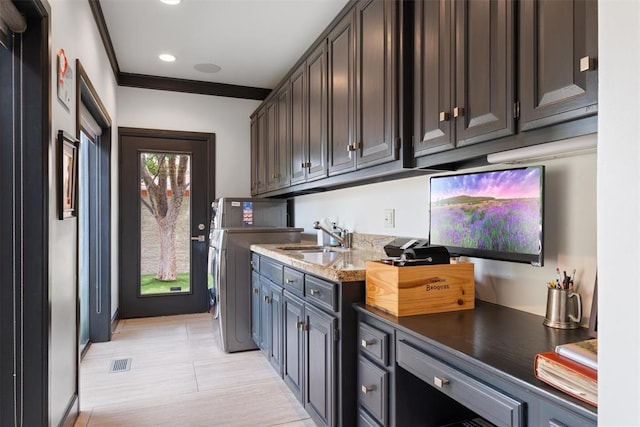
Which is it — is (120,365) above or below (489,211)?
below

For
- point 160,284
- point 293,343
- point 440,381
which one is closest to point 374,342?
point 440,381

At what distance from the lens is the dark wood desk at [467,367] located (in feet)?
3.05

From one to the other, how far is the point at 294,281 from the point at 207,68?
2.75 meters

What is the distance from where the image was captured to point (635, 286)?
0.59m

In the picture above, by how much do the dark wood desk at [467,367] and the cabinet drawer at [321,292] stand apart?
15cm

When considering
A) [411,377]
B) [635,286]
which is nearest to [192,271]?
[411,377]

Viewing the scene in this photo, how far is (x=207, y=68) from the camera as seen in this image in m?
4.11

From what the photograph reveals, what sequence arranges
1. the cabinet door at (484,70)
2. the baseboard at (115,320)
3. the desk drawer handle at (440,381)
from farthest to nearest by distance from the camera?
the baseboard at (115,320), the cabinet door at (484,70), the desk drawer handle at (440,381)

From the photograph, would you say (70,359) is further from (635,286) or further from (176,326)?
(635,286)

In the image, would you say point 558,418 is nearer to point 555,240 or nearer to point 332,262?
point 555,240

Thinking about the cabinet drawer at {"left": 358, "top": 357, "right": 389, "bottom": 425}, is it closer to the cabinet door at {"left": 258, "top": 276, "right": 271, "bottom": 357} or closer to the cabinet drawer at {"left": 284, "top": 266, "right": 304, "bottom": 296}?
the cabinet drawer at {"left": 284, "top": 266, "right": 304, "bottom": 296}

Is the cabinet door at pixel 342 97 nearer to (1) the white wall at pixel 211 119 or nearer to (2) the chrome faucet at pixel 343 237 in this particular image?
(2) the chrome faucet at pixel 343 237

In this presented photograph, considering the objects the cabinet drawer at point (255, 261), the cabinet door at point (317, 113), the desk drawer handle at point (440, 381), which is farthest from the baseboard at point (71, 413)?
the cabinet door at point (317, 113)

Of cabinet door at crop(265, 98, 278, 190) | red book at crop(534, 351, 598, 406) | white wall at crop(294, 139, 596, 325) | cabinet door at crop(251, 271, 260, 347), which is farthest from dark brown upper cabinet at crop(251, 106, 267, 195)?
red book at crop(534, 351, 598, 406)
